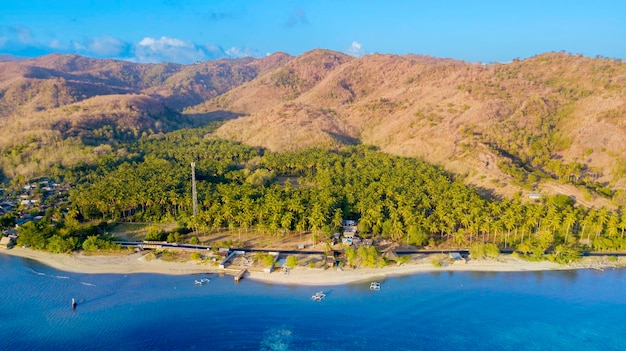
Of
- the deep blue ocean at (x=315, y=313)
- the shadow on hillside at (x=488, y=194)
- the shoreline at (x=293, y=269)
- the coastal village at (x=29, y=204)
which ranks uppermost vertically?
the shadow on hillside at (x=488, y=194)

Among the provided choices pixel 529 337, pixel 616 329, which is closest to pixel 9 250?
pixel 529 337

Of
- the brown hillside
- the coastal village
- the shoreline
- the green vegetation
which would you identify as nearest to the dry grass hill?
the brown hillside

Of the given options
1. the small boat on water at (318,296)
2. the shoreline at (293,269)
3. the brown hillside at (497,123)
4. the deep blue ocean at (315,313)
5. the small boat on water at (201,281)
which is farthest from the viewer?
the brown hillside at (497,123)

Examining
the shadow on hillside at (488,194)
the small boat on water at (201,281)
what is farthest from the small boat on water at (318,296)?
the shadow on hillside at (488,194)

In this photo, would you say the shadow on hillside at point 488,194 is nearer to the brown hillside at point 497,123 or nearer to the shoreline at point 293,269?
the brown hillside at point 497,123

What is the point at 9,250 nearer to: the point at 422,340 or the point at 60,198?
the point at 60,198

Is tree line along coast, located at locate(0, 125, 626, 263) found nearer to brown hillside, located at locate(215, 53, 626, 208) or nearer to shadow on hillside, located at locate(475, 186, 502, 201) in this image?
shadow on hillside, located at locate(475, 186, 502, 201)
